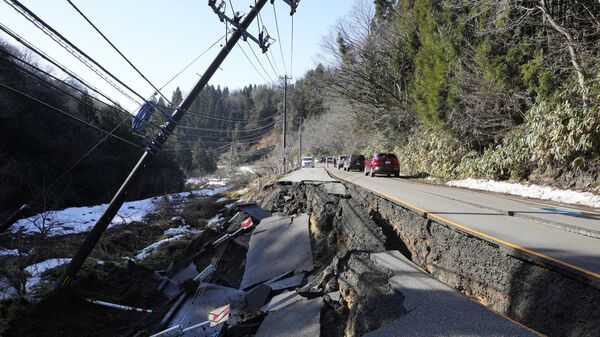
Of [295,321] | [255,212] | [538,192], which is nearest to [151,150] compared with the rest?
[255,212]

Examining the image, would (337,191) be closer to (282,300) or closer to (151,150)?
(151,150)

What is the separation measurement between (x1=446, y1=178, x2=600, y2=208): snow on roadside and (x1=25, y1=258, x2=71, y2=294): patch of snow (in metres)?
14.6

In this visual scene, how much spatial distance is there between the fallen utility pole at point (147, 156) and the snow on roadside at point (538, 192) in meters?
10.8

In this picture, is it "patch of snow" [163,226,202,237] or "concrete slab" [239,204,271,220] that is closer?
"concrete slab" [239,204,271,220]

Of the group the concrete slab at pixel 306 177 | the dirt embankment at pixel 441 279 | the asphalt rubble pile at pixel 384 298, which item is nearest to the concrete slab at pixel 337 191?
the dirt embankment at pixel 441 279

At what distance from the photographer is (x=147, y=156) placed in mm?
9516

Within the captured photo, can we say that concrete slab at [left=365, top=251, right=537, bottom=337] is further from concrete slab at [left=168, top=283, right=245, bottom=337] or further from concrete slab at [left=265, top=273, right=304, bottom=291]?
concrete slab at [left=168, top=283, right=245, bottom=337]

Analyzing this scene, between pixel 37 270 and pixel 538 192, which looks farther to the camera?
pixel 538 192

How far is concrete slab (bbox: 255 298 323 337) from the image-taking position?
4832mm

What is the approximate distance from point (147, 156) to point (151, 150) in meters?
0.19

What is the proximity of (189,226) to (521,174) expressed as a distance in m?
15.6

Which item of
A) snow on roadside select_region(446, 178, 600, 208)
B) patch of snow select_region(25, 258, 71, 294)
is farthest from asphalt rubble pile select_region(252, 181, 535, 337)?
patch of snow select_region(25, 258, 71, 294)

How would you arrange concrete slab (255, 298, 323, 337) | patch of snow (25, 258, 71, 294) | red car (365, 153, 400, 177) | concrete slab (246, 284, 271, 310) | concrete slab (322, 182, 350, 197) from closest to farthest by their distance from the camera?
1. concrete slab (255, 298, 323, 337)
2. concrete slab (246, 284, 271, 310)
3. patch of snow (25, 258, 71, 294)
4. concrete slab (322, 182, 350, 197)
5. red car (365, 153, 400, 177)

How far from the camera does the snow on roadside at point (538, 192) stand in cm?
1043
